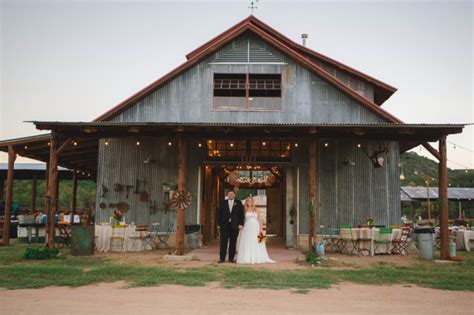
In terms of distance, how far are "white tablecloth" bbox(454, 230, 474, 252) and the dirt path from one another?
9410 millimetres

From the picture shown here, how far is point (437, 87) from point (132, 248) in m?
19.0

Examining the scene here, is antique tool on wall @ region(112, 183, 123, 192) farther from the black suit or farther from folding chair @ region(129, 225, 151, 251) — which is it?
the black suit

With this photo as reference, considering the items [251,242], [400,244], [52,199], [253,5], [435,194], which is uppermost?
[253,5]

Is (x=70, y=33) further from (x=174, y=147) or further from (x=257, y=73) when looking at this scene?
(x=257, y=73)

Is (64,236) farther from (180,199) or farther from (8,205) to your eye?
(180,199)

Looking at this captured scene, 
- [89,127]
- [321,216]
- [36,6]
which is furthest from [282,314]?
[36,6]

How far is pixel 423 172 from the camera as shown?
174ft

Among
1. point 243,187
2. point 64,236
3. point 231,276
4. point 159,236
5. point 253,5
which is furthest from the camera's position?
point 243,187

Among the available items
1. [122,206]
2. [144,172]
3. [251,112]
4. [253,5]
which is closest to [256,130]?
[251,112]

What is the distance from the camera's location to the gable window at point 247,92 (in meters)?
14.6

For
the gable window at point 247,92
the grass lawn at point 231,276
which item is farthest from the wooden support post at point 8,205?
the gable window at point 247,92

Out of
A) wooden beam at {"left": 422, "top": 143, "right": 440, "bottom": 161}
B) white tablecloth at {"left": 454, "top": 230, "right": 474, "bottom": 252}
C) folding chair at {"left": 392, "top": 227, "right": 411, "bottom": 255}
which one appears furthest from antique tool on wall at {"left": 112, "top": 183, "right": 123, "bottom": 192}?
white tablecloth at {"left": 454, "top": 230, "right": 474, "bottom": 252}

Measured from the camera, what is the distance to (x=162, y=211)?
1444cm

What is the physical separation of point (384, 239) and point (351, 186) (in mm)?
2206
